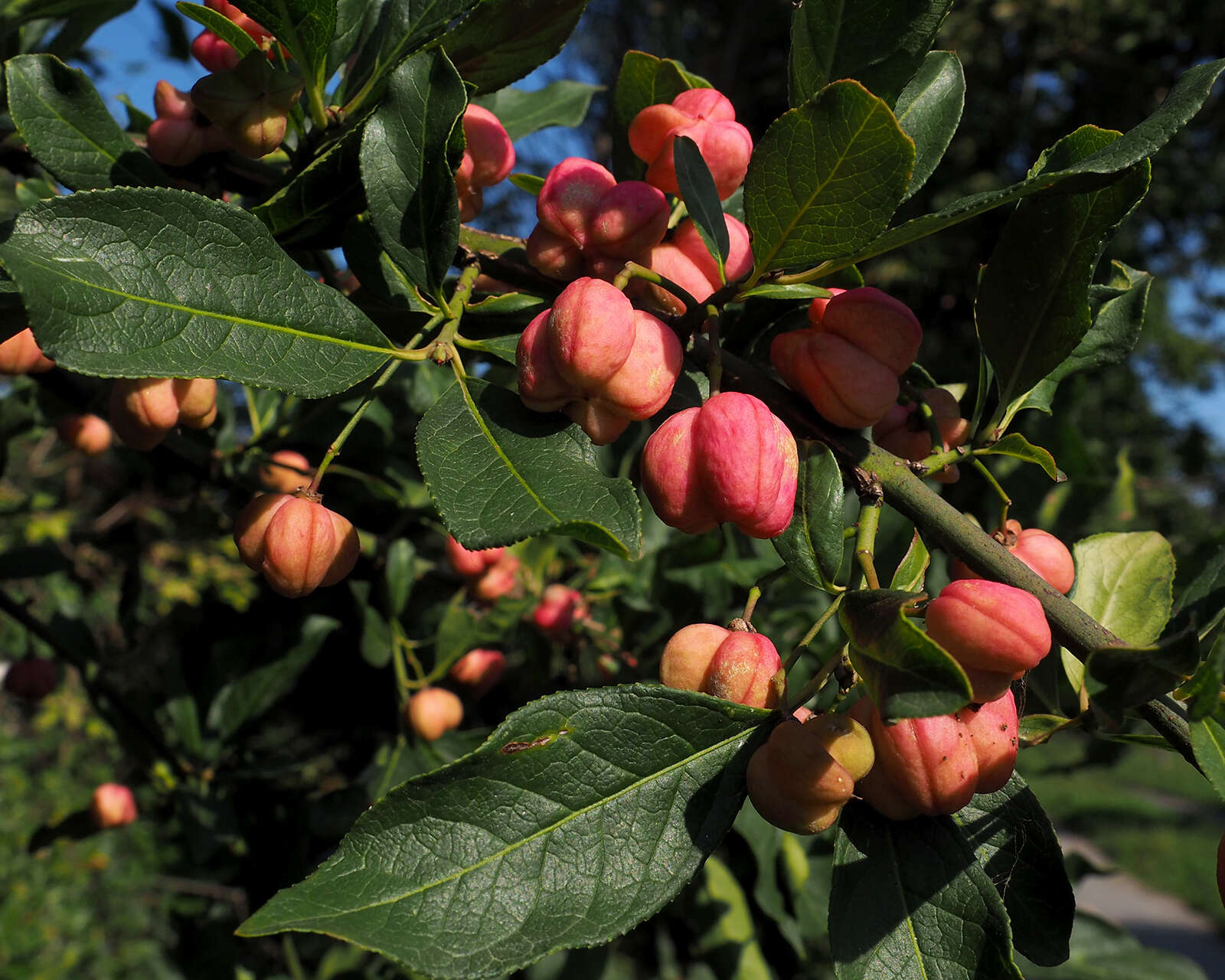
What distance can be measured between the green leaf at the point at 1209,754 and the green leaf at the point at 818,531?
0.84 feet

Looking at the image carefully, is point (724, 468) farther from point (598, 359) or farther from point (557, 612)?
point (557, 612)

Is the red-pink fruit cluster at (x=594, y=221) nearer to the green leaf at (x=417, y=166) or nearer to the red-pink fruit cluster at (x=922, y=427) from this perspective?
the green leaf at (x=417, y=166)

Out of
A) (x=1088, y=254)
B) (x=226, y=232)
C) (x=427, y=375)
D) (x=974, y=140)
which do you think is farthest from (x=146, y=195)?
(x=974, y=140)

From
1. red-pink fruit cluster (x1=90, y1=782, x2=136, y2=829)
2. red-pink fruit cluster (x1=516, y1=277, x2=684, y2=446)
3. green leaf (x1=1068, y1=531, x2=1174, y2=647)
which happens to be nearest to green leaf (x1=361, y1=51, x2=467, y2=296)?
red-pink fruit cluster (x1=516, y1=277, x2=684, y2=446)

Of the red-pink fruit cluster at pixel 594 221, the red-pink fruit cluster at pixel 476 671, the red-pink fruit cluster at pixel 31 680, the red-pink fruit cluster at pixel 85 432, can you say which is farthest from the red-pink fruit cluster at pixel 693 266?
the red-pink fruit cluster at pixel 31 680

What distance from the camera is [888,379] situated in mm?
753

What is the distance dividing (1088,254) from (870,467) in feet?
0.80

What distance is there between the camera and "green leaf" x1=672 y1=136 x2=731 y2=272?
72 centimetres

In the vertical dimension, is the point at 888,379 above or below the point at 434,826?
above

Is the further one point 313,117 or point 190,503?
point 190,503

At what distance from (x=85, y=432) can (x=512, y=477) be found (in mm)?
1160

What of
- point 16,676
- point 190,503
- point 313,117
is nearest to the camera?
point 313,117

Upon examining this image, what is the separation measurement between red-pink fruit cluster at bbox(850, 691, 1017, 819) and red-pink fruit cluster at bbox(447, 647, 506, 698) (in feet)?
3.32

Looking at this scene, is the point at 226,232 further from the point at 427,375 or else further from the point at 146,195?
the point at 427,375
